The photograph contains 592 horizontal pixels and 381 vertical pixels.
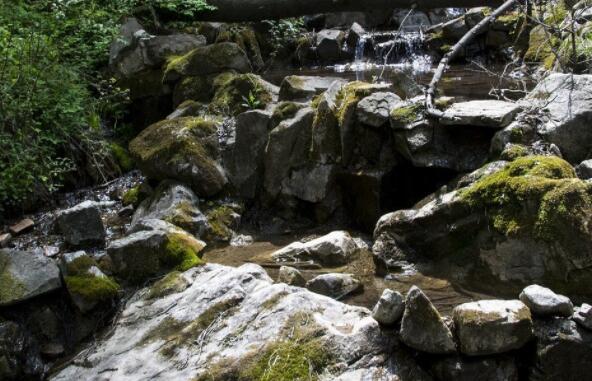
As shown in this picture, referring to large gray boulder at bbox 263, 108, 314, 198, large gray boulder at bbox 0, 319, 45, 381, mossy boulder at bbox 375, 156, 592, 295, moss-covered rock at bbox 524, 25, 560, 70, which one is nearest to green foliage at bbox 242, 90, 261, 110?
large gray boulder at bbox 263, 108, 314, 198

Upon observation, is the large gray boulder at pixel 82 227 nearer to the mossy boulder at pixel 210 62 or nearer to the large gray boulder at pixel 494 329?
the mossy boulder at pixel 210 62

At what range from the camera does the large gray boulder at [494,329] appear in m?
3.42

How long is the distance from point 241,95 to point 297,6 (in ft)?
8.00

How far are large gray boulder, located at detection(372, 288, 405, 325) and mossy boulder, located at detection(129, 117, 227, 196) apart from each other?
3680 millimetres

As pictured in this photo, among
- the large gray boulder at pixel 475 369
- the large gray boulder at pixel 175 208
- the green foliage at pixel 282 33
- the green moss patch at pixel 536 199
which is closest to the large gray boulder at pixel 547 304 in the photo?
the large gray boulder at pixel 475 369

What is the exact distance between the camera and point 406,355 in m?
3.60

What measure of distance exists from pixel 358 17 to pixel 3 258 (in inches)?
511

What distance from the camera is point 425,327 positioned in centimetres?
346

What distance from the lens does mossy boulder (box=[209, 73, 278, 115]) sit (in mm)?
7797

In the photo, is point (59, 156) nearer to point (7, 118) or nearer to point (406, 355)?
point (7, 118)

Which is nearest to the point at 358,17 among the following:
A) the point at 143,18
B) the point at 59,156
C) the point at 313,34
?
the point at 313,34

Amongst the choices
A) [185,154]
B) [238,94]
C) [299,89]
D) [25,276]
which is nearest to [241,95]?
[238,94]

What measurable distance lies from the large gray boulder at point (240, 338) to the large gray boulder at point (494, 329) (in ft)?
1.17

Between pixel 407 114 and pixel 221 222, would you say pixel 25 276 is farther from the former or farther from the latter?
pixel 407 114
